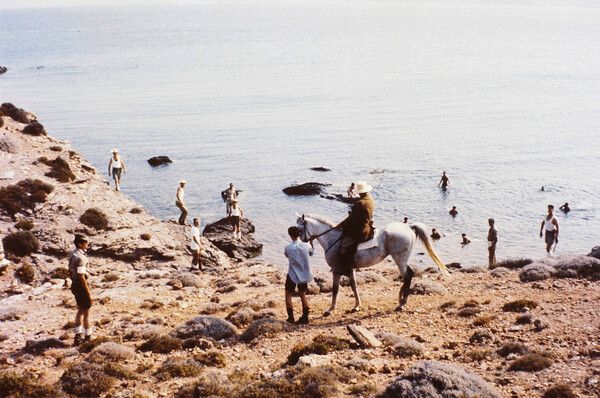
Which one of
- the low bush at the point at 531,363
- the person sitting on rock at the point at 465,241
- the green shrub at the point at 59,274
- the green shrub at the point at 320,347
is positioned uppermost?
the low bush at the point at 531,363

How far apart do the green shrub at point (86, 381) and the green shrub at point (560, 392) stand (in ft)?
27.5

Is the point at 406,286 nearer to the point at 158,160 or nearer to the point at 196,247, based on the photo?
the point at 196,247

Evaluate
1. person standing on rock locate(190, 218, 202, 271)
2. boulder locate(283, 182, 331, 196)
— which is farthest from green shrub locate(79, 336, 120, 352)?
boulder locate(283, 182, 331, 196)

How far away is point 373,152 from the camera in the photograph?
58.2m

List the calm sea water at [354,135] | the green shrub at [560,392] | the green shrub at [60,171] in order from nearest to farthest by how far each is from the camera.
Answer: the green shrub at [560,392]
the green shrub at [60,171]
the calm sea water at [354,135]

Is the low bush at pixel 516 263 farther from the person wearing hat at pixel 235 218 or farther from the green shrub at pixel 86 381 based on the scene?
the green shrub at pixel 86 381

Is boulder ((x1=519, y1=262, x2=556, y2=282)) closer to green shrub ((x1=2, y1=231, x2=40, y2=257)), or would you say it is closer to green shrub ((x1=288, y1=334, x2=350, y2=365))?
green shrub ((x1=288, y1=334, x2=350, y2=365))

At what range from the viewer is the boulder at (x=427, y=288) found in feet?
57.0

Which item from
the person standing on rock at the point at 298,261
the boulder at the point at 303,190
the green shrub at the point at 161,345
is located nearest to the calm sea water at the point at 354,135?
the boulder at the point at 303,190

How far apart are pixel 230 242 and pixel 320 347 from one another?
19587mm

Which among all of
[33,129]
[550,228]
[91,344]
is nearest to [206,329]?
[91,344]

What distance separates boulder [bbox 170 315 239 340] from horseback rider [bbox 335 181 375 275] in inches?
144

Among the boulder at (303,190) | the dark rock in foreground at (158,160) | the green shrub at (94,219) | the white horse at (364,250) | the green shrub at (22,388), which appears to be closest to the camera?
the green shrub at (22,388)

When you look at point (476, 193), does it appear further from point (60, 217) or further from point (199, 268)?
point (60, 217)
